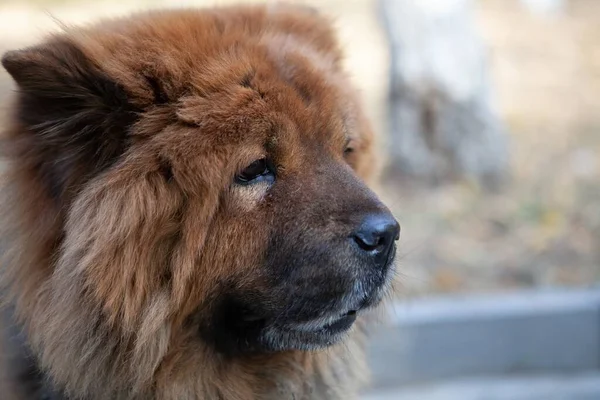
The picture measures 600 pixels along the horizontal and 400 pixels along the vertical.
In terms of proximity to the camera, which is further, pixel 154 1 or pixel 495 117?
pixel 154 1

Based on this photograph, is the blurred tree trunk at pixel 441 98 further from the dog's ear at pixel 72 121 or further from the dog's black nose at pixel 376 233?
the dog's ear at pixel 72 121

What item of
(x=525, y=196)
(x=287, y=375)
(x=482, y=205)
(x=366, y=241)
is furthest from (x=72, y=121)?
(x=525, y=196)

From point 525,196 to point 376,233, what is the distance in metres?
4.34

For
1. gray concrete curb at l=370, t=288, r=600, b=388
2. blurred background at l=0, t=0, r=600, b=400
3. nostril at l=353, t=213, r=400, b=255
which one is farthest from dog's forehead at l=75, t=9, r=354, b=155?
gray concrete curb at l=370, t=288, r=600, b=388

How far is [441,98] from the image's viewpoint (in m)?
7.17

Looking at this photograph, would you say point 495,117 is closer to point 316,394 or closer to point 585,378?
point 585,378

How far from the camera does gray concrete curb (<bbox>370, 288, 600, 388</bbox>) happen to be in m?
4.95

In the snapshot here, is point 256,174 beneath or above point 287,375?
above

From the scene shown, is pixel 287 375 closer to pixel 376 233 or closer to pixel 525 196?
pixel 376 233

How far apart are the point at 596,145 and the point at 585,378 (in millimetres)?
3230

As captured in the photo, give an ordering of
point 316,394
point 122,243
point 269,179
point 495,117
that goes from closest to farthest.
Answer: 1. point 122,243
2. point 269,179
3. point 316,394
4. point 495,117

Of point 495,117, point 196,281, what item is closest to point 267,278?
point 196,281

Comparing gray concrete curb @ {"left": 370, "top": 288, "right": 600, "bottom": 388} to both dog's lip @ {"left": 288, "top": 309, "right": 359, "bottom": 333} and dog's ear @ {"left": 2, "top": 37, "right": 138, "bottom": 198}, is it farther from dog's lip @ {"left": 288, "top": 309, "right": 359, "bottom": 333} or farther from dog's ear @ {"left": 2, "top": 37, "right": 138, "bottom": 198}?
dog's ear @ {"left": 2, "top": 37, "right": 138, "bottom": 198}

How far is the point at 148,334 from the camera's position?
2.63 meters
